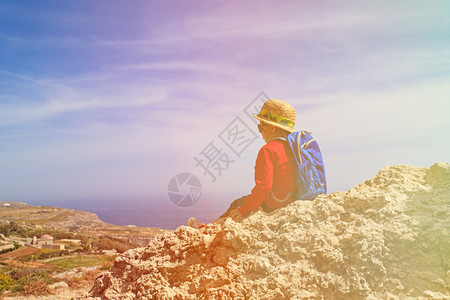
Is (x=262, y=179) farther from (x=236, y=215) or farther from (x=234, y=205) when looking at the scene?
(x=234, y=205)

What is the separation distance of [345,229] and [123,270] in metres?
3.24

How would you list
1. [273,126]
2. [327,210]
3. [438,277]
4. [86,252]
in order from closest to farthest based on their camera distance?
[438,277]
[327,210]
[273,126]
[86,252]

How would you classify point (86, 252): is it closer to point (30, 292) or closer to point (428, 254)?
point (30, 292)

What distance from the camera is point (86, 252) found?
17281 mm

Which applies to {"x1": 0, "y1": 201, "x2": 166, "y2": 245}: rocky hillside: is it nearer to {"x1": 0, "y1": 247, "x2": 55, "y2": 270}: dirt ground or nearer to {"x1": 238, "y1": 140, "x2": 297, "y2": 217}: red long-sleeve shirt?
{"x1": 0, "y1": 247, "x2": 55, "y2": 270}: dirt ground

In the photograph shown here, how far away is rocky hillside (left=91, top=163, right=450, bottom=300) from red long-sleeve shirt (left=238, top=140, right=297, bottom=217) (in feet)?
0.80

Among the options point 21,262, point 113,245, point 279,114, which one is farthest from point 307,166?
point 113,245

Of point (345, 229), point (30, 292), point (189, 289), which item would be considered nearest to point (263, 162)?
point (345, 229)

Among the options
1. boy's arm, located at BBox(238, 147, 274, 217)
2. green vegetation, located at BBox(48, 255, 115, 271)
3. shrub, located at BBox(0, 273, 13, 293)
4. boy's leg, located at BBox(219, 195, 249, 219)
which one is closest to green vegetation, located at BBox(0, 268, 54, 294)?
shrub, located at BBox(0, 273, 13, 293)

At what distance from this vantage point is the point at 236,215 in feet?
16.8

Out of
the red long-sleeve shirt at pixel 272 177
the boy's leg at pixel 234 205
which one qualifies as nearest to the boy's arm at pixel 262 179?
the red long-sleeve shirt at pixel 272 177

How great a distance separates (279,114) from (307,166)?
959 mm

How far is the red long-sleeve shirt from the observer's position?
4855 millimetres

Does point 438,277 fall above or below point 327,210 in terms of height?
below
